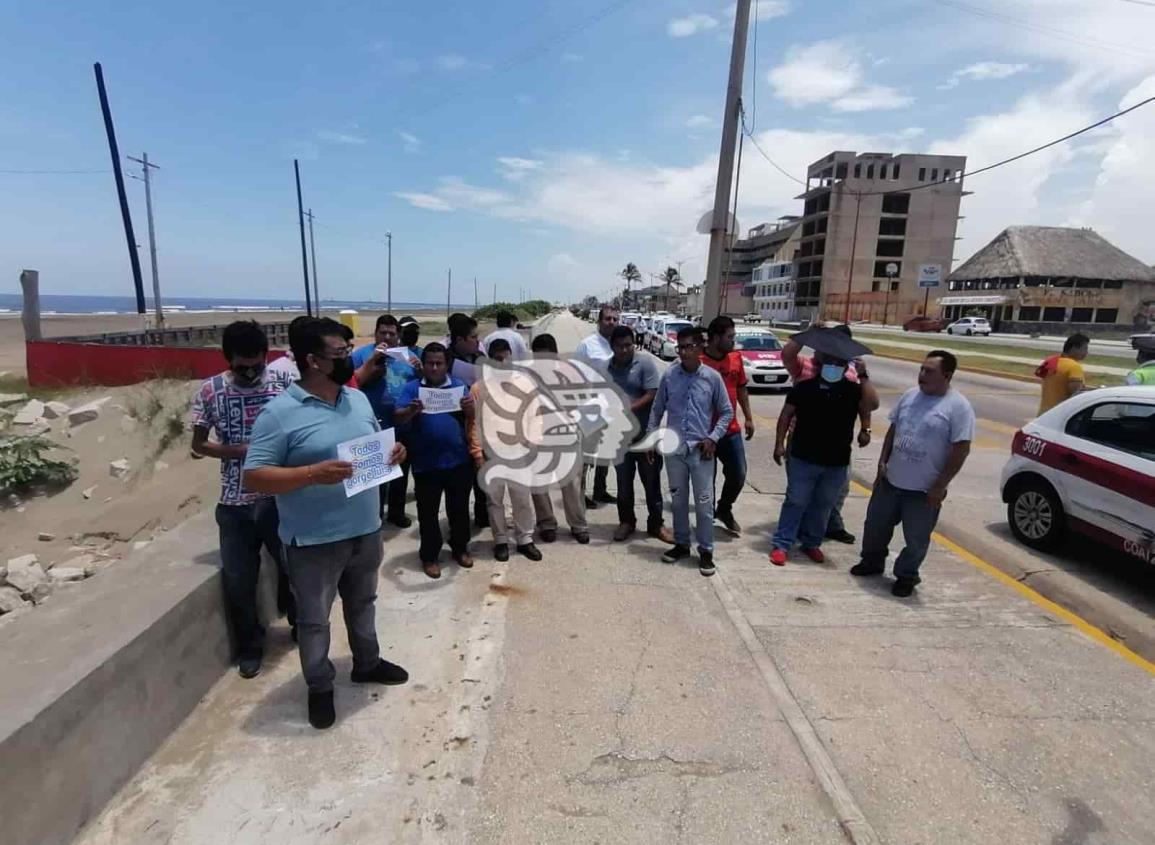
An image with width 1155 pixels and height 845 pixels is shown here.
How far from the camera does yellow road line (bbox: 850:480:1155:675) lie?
366cm

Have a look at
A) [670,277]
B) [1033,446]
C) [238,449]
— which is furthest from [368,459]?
[670,277]

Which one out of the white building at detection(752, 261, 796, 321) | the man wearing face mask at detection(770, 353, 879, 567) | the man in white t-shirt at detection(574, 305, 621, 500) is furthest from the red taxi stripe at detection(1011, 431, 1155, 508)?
the white building at detection(752, 261, 796, 321)

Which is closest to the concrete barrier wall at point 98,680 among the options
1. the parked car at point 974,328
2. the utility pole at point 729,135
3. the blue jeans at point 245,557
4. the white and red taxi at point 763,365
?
the blue jeans at point 245,557

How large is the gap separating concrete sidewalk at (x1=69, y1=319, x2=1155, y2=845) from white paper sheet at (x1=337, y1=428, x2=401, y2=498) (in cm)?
116

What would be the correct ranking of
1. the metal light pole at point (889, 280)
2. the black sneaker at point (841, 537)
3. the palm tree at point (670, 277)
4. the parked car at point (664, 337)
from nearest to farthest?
the black sneaker at point (841, 537), the parked car at point (664, 337), the metal light pole at point (889, 280), the palm tree at point (670, 277)

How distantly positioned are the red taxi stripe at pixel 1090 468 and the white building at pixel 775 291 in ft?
272

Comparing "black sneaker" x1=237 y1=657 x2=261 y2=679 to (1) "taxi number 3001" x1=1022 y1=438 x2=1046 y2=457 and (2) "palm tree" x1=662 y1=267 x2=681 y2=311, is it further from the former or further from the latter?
(2) "palm tree" x1=662 y1=267 x2=681 y2=311

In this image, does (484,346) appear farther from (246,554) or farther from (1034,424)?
(1034,424)

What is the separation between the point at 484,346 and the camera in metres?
5.48

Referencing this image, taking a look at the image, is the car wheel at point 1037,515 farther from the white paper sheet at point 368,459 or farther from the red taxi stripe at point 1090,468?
the white paper sheet at point 368,459

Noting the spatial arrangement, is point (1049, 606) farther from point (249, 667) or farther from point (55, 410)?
point (55, 410)

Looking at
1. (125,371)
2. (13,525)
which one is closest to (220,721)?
(13,525)

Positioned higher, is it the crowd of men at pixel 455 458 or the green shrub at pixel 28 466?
the crowd of men at pixel 455 458

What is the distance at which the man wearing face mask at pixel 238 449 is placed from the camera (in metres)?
3.11
